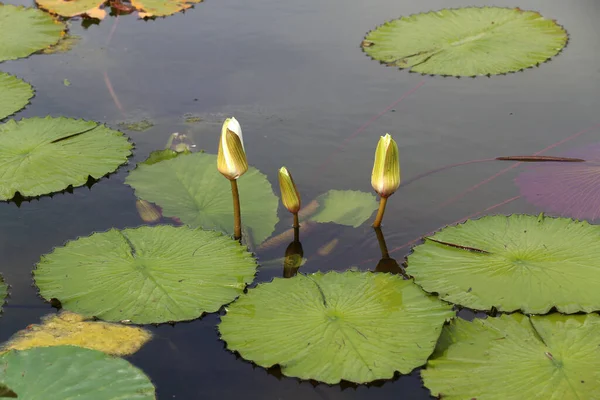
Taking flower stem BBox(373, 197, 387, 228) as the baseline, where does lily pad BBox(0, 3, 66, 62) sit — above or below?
above

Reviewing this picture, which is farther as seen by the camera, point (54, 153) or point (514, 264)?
point (54, 153)

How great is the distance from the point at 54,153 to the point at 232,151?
1.40 m

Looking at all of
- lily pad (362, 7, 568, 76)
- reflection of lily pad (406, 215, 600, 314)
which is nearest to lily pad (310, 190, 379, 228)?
reflection of lily pad (406, 215, 600, 314)

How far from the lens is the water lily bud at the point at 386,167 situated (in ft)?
11.1

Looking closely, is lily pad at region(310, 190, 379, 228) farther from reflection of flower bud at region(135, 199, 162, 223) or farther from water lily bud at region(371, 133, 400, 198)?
reflection of flower bud at region(135, 199, 162, 223)

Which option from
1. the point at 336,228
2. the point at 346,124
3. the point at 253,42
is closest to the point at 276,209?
the point at 336,228

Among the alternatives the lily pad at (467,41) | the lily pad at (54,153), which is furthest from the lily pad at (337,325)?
the lily pad at (467,41)

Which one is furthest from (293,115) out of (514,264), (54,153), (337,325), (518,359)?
(518,359)

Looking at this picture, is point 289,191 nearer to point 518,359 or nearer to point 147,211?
point 147,211

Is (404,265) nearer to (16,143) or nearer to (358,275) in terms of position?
(358,275)

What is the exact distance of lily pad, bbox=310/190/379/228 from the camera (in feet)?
12.6

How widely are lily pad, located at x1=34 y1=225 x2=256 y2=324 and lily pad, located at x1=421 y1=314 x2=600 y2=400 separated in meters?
0.95

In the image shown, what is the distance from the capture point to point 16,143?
14.3 ft

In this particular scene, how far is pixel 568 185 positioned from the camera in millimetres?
4020
